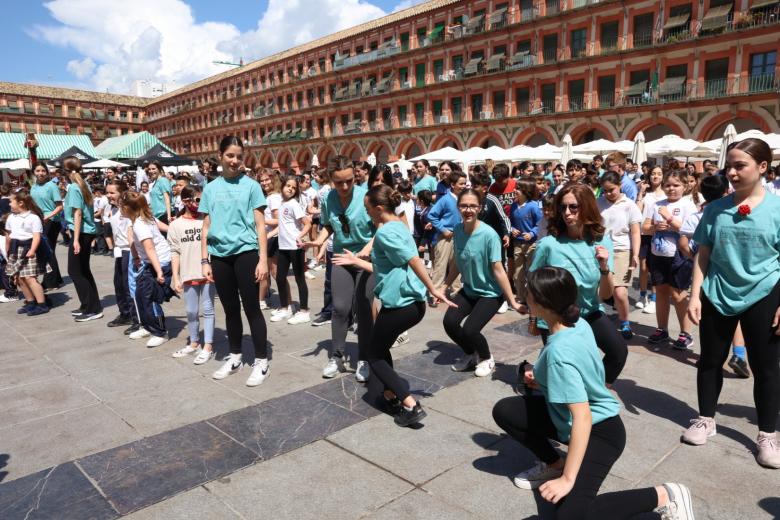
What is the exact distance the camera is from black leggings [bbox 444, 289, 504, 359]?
14.9 feet

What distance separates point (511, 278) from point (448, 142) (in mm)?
30508

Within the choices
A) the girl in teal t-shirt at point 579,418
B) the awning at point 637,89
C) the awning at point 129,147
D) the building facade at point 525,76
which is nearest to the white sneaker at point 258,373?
the girl in teal t-shirt at point 579,418

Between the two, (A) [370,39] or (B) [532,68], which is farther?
(A) [370,39]

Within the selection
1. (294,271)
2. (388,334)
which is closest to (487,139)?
(294,271)

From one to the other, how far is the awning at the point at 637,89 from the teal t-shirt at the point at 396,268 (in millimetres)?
27330

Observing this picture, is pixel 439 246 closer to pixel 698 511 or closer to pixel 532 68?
pixel 698 511

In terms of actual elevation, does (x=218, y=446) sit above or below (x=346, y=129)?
below

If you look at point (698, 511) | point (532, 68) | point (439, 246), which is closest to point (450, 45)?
point (532, 68)

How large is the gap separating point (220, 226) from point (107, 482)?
81.3 inches

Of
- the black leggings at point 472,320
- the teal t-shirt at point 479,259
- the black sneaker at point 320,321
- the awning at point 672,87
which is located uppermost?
the awning at point 672,87

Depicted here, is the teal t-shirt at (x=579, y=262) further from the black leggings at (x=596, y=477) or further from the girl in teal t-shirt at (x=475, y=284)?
the black leggings at (x=596, y=477)

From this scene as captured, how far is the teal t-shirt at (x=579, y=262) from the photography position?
11.9ft

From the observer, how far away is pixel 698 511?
8.97 ft

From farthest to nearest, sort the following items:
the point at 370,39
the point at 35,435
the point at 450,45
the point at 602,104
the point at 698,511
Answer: the point at 370,39
the point at 450,45
the point at 602,104
the point at 35,435
the point at 698,511
